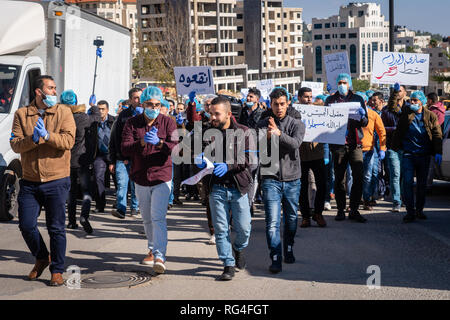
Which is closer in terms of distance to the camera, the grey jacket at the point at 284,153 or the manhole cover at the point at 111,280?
the manhole cover at the point at 111,280

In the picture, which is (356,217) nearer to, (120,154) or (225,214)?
(120,154)

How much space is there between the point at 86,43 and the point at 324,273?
29.4 feet

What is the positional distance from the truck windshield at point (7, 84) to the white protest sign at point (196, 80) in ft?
10.9

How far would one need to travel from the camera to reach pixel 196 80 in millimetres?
13836

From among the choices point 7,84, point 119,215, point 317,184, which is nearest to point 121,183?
point 119,215

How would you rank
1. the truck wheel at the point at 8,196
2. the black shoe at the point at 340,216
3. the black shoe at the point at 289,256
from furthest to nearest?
the truck wheel at the point at 8,196
the black shoe at the point at 340,216
the black shoe at the point at 289,256

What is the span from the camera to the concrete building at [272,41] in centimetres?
14162

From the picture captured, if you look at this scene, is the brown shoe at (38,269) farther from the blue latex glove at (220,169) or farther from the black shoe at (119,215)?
the black shoe at (119,215)

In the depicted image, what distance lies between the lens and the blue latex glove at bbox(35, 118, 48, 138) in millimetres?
7102

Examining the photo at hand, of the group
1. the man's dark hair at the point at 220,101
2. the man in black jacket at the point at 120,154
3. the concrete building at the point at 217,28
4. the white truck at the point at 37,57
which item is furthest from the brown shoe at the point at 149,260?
the concrete building at the point at 217,28

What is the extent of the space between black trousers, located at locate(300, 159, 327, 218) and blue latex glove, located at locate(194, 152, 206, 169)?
318 cm

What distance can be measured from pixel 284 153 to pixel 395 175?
4.71 meters
